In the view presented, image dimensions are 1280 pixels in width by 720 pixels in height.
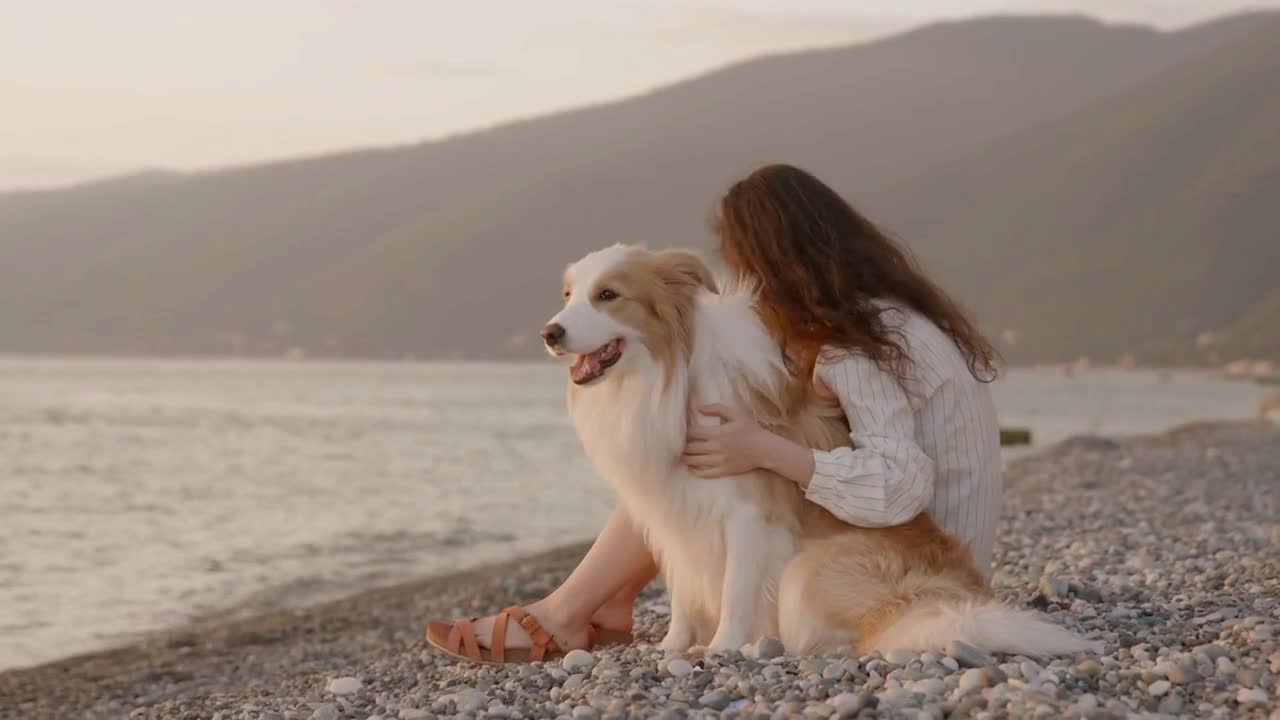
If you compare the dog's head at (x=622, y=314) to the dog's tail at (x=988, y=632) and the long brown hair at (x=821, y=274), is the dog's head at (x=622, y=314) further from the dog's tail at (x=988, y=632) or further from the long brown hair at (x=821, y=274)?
the dog's tail at (x=988, y=632)

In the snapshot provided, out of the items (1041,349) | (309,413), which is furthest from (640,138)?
(309,413)

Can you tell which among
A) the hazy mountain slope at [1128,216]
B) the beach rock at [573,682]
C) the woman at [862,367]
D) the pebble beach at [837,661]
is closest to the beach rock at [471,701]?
the pebble beach at [837,661]

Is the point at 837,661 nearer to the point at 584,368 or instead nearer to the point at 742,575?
the point at 742,575

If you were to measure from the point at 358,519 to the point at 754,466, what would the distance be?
1465 cm

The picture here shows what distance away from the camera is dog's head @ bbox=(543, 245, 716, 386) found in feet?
14.7

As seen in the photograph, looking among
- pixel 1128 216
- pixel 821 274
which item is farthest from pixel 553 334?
pixel 1128 216

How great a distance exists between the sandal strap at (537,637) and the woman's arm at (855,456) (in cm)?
132

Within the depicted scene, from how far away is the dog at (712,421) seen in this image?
439 cm

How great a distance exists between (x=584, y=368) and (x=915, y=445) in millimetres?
1143

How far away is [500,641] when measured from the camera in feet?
17.9

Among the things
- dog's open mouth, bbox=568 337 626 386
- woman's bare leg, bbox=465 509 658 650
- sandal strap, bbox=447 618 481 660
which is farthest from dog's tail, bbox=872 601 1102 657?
sandal strap, bbox=447 618 481 660

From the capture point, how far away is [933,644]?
4.01 metres

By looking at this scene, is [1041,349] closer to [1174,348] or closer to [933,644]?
[1174,348]

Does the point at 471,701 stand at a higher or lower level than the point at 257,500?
higher
